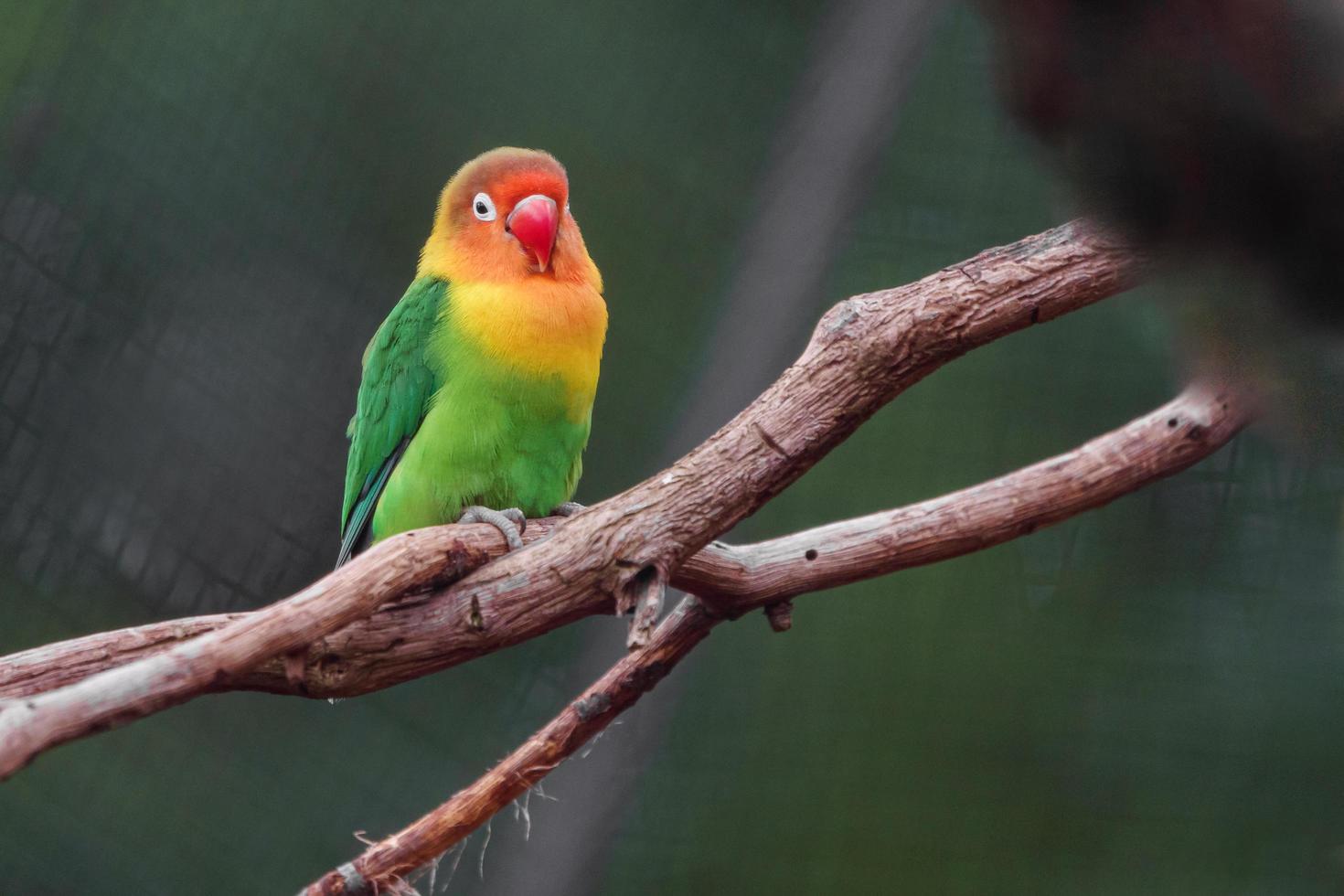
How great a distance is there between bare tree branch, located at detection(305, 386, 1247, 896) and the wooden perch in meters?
0.12

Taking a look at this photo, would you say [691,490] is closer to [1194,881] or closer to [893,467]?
[893,467]

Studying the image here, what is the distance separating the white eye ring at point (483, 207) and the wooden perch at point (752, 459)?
0.45 meters

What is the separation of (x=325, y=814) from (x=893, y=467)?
2.77 feet

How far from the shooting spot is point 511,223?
1198mm

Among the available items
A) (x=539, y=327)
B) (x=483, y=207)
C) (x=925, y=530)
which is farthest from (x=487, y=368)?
(x=925, y=530)

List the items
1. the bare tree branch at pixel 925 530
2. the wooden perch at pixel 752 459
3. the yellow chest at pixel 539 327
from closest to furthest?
the wooden perch at pixel 752 459 < the bare tree branch at pixel 925 530 < the yellow chest at pixel 539 327

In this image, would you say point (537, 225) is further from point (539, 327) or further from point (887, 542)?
point (887, 542)

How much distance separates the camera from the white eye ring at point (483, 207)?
1.21 meters

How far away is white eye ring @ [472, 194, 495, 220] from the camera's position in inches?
47.7

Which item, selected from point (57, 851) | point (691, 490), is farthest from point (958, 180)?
point (57, 851)

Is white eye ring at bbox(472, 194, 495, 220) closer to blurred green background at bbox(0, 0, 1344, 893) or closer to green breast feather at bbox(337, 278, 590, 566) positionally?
green breast feather at bbox(337, 278, 590, 566)

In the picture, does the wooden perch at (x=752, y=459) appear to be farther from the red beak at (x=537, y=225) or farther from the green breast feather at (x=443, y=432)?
Result: the red beak at (x=537, y=225)

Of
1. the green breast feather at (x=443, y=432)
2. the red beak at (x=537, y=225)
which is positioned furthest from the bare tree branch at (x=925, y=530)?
the red beak at (x=537, y=225)

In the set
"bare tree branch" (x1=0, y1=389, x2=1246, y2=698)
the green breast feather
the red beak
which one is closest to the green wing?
the green breast feather
